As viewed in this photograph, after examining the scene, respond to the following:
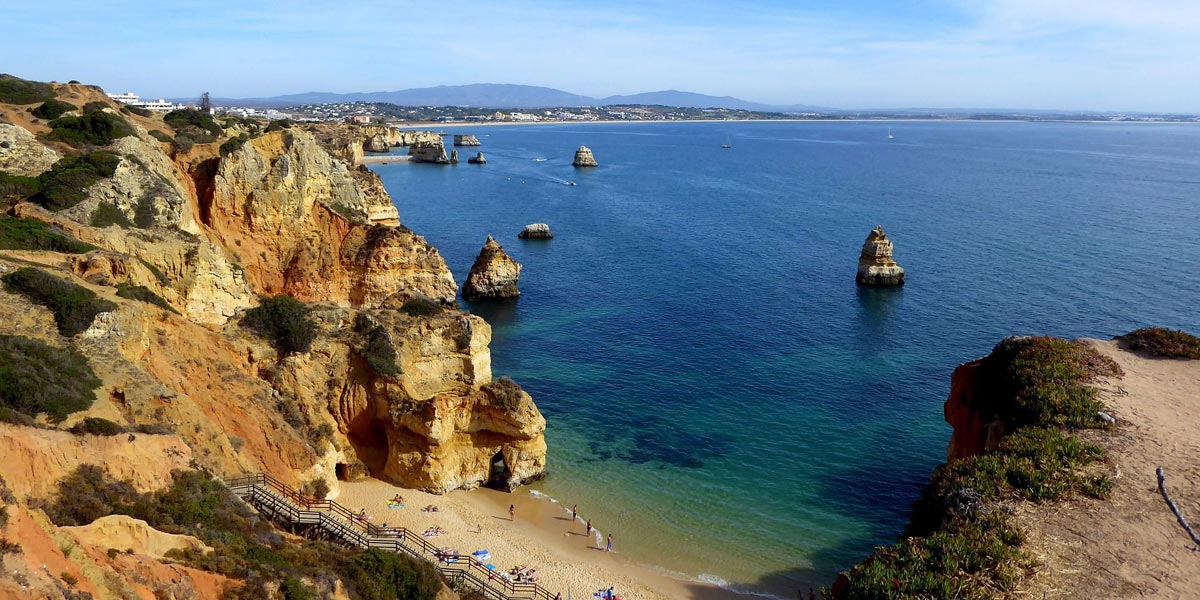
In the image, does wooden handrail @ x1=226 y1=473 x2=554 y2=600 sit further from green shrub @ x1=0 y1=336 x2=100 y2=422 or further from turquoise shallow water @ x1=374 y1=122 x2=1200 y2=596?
turquoise shallow water @ x1=374 y1=122 x2=1200 y2=596

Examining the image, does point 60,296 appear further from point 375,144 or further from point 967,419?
point 375,144

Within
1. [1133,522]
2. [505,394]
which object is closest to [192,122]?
[505,394]

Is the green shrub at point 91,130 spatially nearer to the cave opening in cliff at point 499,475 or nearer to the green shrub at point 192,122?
the green shrub at point 192,122

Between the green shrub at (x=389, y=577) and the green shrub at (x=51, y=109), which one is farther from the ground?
the green shrub at (x=51, y=109)

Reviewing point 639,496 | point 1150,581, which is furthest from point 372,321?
point 1150,581

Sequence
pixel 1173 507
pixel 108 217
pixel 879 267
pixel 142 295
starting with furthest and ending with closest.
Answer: pixel 879 267 → pixel 108 217 → pixel 142 295 → pixel 1173 507

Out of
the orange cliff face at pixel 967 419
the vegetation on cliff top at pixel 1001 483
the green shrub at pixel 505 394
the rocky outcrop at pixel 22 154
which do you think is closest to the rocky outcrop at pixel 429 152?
the rocky outcrop at pixel 22 154
